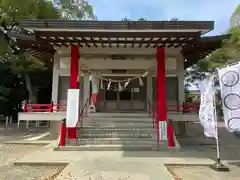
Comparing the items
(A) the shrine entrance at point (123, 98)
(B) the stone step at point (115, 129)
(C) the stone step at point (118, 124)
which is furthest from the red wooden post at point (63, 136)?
(A) the shrine entrance at point (123, 98)

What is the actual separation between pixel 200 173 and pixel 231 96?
2205mm

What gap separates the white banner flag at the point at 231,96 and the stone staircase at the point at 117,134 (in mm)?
3295

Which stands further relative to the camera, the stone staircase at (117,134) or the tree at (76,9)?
the tree at (76,9)

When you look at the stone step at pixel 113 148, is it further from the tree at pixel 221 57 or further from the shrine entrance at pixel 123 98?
the tree at pixel 221 57

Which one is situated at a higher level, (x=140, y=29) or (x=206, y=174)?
(x=140, y=29)

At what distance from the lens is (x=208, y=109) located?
7.58m

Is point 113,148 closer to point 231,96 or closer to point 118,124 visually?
point 118,124

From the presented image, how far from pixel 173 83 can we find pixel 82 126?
19.4 feet

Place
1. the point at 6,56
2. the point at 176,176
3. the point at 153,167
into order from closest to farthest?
1. the point at 176,176
2. the point at 153,167
3. the point at 6,56

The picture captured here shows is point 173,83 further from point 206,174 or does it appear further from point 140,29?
point 206,174

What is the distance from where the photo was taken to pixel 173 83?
1419 cm

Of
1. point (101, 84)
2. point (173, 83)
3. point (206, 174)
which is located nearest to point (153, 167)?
point (206, 174)

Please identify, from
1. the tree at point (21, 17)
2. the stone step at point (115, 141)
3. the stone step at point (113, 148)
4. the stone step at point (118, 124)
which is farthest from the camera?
the tree at point (21, 17)

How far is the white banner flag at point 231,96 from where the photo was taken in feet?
22.0
